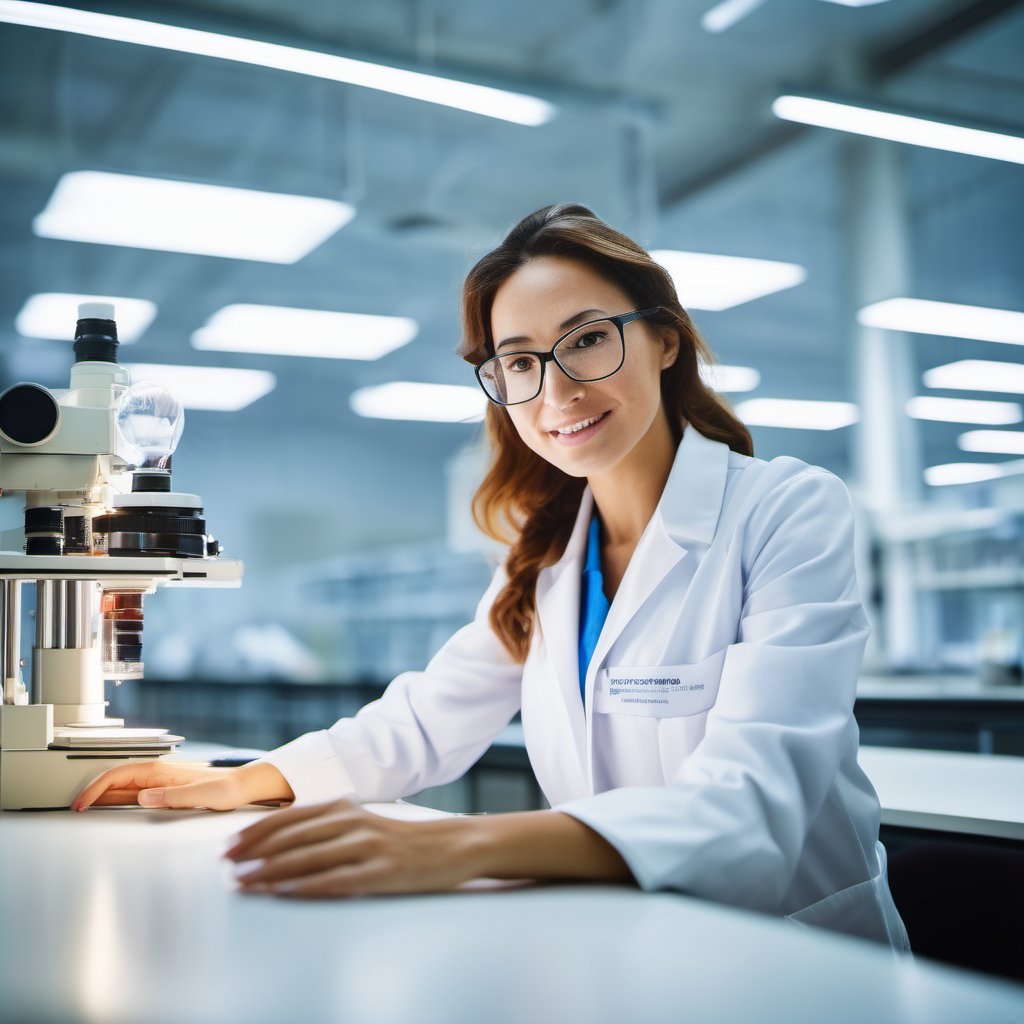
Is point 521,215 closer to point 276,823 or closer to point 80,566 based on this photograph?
point 80,566

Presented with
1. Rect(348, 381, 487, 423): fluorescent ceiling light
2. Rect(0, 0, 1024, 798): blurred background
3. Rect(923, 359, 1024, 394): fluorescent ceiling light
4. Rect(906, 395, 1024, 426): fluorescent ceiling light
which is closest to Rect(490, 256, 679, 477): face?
Rect(0, 0, 1024, 798): blurred background

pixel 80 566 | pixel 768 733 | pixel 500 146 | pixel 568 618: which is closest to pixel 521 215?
pixel 500 146

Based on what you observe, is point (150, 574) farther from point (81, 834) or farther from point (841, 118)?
point (841, 118)

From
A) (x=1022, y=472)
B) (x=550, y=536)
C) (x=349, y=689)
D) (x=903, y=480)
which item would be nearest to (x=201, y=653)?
(x=349, y=689)

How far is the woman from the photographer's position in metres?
0.94

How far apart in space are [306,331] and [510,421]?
16.7 feet

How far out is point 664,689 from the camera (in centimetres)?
137

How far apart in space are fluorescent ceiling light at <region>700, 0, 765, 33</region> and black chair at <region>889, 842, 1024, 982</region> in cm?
427

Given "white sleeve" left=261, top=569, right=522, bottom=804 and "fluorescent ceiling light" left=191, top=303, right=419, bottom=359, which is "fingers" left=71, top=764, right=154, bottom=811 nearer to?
"white sleeve" left=261, top=569, right=522, bottom=804

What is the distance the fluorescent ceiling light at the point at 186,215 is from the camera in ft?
12.6

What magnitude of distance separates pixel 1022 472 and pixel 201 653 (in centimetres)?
663

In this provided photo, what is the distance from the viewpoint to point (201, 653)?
30.8 ft

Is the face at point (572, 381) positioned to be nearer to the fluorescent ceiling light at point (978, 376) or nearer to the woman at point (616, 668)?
the woman at point (616, 668)

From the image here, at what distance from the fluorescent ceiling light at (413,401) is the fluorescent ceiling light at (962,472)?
4.15m
